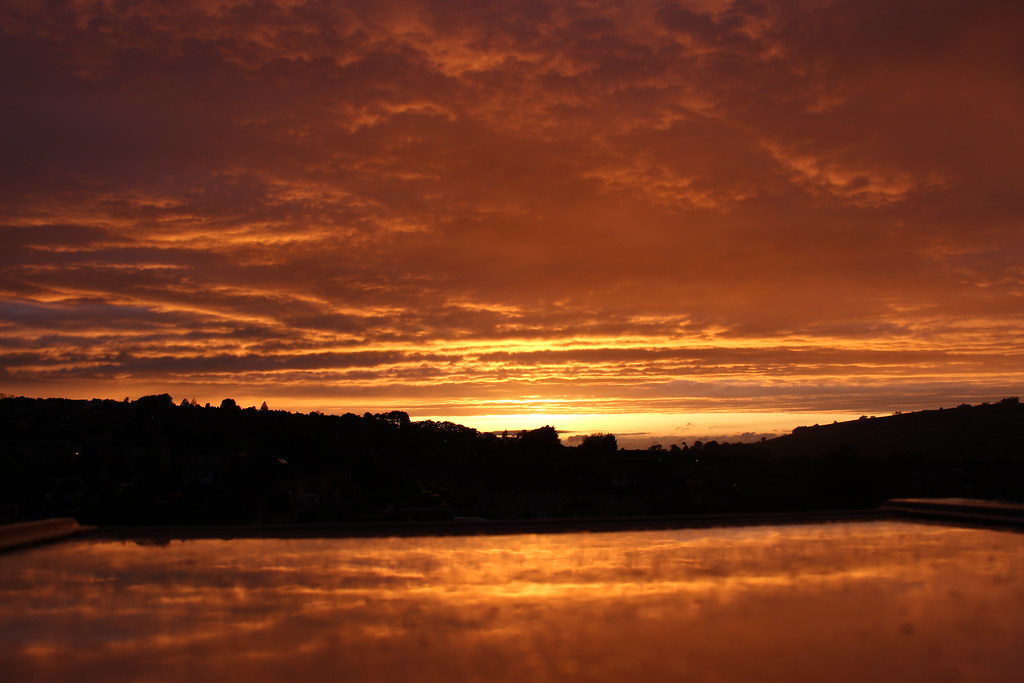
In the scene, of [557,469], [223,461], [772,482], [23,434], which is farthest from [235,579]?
[23,434]

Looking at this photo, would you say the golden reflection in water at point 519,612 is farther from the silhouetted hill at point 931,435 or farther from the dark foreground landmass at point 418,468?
the silhouetted hill at point 931,435

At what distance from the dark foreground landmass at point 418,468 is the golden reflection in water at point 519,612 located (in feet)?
45.5

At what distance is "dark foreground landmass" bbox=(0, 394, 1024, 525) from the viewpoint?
111ft

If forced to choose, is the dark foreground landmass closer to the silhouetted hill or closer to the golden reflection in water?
the silhouetted hill

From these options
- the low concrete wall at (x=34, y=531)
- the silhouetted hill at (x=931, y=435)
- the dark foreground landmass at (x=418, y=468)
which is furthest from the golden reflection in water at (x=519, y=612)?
the silhouetted hill at (x=931, y=435)

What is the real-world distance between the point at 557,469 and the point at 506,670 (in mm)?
44283

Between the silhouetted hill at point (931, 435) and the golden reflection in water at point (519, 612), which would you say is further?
the silhouetted hill at point (931, 435)

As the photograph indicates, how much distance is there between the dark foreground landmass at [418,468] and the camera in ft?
111

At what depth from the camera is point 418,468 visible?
52688 millimetres

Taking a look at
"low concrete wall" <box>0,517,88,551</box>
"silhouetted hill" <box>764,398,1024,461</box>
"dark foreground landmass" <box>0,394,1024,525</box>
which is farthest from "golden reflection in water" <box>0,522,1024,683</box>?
"silhouetted hill" <box>764,398,1024,461</box>

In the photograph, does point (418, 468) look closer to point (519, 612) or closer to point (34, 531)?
point (34, 531)

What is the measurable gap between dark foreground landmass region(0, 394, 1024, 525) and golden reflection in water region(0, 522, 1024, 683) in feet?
45.5

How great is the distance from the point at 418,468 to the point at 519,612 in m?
47.9

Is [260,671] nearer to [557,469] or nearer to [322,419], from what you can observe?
[557,469]
